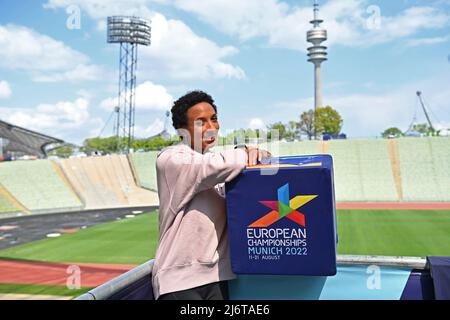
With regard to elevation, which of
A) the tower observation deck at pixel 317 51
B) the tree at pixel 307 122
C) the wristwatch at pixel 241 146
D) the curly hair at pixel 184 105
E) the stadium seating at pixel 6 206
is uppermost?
the tower observation deck at pixel 317 51

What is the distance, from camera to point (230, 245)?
220 cm

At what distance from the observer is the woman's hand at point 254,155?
6.94ft

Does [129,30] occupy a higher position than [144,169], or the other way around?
[129,30]

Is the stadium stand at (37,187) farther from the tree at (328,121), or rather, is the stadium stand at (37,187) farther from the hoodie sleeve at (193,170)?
the tree at (328,121)

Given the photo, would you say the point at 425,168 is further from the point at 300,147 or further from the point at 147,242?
the point at 147,242

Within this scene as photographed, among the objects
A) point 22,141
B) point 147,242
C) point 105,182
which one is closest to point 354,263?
point 147,242

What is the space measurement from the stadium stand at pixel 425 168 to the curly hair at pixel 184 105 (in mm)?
28320

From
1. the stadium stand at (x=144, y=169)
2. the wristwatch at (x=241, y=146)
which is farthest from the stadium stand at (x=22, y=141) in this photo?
the wristwatch at (x=241, y=146)

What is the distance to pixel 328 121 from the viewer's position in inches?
2613

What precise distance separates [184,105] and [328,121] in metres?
66.5

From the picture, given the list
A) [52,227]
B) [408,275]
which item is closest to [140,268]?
[408,275]

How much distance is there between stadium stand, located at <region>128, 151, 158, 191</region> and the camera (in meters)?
32.0
